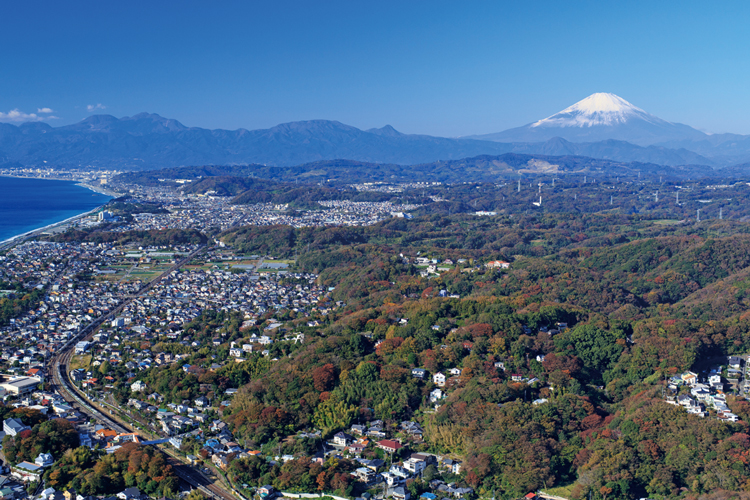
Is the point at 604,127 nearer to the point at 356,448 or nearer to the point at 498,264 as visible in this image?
the point at 498,264

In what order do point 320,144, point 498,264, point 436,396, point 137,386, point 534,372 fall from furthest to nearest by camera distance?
point 320,144, point 498,264, point 137,386, point 534,372, point 436,396

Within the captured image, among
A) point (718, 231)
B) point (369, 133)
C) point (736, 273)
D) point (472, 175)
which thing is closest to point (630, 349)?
point (736, 273)

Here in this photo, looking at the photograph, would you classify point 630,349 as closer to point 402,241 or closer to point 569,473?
point 569,473

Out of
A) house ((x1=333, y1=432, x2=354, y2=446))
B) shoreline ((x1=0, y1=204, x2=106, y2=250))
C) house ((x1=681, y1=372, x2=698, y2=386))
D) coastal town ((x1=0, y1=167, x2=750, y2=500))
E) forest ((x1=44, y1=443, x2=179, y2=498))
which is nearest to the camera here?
forest ((x1=44, y1=443, x2=179, y2=498))

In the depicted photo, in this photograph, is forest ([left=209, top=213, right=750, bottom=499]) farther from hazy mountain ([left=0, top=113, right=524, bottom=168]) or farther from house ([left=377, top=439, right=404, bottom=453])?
hazy mountain ([left=0, top=113, right=524, bottom=168])

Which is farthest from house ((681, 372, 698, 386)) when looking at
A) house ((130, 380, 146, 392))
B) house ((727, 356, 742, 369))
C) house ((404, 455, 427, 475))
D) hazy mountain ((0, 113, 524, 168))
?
hazy mountain ((0, 113, 524, 168))

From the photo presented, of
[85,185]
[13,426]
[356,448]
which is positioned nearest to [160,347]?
[13,426]

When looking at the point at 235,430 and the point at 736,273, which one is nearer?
the point at 235,430
